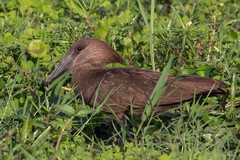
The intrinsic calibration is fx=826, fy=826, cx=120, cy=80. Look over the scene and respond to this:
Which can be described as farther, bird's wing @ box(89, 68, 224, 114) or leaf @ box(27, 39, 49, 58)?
leaf @ box(27, 39, 49, 58)

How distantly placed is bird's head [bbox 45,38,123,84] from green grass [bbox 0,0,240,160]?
0.60ft

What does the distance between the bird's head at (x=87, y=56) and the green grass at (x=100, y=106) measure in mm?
183

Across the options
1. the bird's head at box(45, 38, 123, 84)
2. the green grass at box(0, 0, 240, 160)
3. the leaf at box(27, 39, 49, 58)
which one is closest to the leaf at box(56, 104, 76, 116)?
the green grass at box(0, 0, 240, 160)

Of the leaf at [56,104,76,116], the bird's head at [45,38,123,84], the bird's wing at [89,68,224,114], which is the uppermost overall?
the leaf at [56,104,76,116]

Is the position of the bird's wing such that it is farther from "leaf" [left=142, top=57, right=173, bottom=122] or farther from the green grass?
"leaf" [left=142, top=57, right=173, bottom=122]

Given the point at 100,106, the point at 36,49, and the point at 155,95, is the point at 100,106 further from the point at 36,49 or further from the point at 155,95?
the point at 36,49

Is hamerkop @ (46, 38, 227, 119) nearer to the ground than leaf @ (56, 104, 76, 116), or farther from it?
nearer to the ground

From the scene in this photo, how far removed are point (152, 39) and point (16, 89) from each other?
1.23 m

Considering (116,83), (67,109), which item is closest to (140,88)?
(116,83)

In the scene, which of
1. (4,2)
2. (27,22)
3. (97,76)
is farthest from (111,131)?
(4,2)

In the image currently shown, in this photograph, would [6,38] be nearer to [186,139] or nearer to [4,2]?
[4,2]

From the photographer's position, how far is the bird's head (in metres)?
7.16

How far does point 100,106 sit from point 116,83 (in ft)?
2.48

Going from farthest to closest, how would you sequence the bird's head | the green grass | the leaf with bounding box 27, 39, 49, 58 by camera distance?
the bird's head, the leaf with bounding box 27, 39, 49, 58, the green grass
